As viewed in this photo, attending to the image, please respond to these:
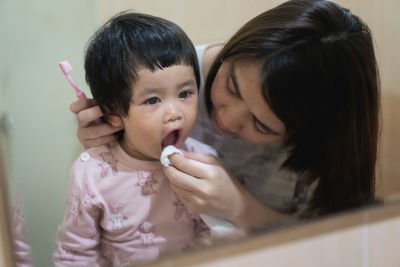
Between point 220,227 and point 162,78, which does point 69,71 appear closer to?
point 162,78

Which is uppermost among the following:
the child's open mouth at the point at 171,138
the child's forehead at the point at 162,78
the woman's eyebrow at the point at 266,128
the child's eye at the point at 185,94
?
the child's forehead at the point at 162,78

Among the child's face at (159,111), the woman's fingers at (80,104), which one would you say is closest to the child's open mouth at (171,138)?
the child's face at (159,111)

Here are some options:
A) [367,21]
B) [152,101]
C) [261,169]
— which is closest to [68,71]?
[152,101]

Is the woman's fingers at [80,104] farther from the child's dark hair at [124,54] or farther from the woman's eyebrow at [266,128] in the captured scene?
the woman's eyebrow at [266,128]

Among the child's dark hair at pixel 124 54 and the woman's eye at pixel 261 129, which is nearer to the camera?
the child's dark hair at pixel 124 54

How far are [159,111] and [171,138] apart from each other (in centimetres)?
5

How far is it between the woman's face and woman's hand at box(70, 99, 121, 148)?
0.16 meters

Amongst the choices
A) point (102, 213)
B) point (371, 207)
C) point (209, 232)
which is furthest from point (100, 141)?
point (371, 207)

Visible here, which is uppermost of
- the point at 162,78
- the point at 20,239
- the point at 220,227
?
the point at 162,78

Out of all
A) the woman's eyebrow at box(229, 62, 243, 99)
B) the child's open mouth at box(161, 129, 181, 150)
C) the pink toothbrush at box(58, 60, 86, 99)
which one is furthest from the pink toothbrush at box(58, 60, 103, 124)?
the woman's eyebrow at box(229, 62, 243, 99)

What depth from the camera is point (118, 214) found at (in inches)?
21.1

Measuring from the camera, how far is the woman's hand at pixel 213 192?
57cm

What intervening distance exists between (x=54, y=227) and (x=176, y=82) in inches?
8.9

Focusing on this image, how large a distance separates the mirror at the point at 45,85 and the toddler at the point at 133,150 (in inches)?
0.5
